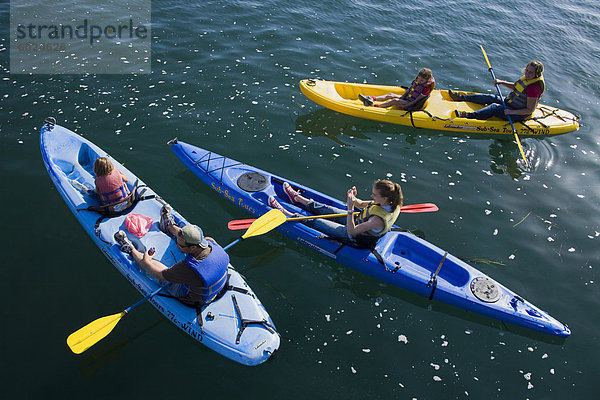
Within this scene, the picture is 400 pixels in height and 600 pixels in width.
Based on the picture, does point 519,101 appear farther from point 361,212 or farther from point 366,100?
point 361,212

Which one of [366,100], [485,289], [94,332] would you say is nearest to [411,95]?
[366,100]

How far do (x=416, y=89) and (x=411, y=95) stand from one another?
0.72ft

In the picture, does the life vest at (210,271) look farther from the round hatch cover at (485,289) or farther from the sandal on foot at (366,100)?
the sandal on foot at (366,100)

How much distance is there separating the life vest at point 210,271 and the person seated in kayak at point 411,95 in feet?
22.5

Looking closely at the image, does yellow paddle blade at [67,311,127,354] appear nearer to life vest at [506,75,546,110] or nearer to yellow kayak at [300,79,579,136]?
yellow kayak at [300,79,579,136]

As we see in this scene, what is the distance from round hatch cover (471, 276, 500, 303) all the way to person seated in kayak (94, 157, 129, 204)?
20.6ft

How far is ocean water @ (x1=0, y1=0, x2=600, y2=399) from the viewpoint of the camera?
6023mm

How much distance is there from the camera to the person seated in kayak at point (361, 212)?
20.7ft

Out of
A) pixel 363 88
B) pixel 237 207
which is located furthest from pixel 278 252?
pixel 363 88

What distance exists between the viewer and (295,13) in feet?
51.0

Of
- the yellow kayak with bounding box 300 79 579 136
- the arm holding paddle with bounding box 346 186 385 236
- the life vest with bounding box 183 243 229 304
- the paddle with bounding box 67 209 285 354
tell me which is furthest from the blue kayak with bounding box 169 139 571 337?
the yellow kayak with bounding box 300 79 579 136

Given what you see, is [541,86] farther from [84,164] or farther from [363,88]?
[84,164]

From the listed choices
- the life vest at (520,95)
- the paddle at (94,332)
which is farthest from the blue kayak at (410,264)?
the life vest at (520,95)

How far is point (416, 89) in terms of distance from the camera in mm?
10516
